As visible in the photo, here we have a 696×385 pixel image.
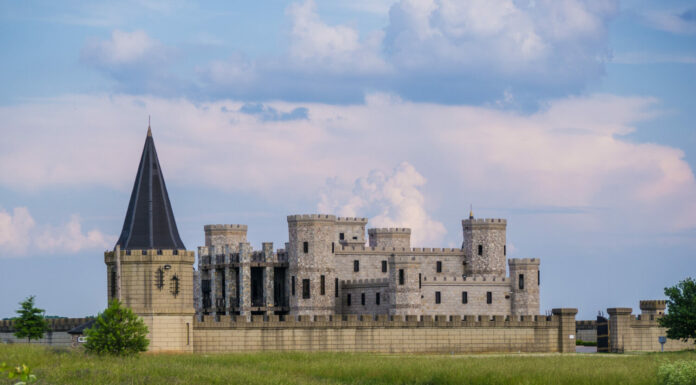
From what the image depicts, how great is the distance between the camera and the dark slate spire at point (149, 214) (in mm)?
53625

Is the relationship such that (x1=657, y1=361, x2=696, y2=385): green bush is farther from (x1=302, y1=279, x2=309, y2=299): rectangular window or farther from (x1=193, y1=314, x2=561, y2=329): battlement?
(x1=302, y1=279, x2=309, y2=299): rectangular window

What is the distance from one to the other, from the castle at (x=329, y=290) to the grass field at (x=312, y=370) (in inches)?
277

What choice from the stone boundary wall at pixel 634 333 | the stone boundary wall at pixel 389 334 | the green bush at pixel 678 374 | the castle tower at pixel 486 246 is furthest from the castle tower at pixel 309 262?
the green bush at pixel 678 374

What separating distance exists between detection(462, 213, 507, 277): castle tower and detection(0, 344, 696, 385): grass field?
30922 mm

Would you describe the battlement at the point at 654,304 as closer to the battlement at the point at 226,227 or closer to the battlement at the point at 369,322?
the battlement at the point at 369,322

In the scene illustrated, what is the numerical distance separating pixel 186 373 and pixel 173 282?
15035 millimetres

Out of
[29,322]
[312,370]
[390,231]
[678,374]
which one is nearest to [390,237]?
[390,231]

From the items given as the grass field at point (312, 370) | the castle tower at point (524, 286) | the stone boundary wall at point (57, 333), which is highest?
the castle tower at point (524, 286)

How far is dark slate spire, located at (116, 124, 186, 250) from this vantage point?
53.6 meters

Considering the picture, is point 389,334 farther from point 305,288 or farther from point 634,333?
point 634,333

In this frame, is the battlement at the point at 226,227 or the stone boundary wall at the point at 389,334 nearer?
the stone boundary wall at the point at 389,334

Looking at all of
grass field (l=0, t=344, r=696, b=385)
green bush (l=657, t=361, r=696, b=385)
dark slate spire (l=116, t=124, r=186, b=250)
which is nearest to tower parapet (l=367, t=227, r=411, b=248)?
dark slate spire (l=116, t=124, r=186, b=250)

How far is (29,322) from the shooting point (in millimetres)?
68125

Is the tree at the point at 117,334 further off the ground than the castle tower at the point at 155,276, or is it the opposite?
the castle tower at the point at 155,276
